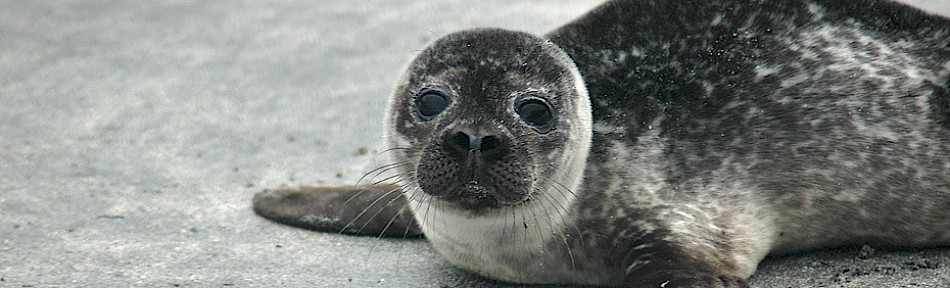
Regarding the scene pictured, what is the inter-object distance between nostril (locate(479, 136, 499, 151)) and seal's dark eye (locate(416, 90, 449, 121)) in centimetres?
→ 25

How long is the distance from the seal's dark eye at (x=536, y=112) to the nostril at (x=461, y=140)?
0.94ft

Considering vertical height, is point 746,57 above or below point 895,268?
above

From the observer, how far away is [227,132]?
19.4ft

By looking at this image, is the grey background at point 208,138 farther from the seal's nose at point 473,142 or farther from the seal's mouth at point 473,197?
the seal's nose at point 473,142

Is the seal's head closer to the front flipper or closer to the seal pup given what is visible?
the seal pup

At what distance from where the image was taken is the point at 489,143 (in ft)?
11.7

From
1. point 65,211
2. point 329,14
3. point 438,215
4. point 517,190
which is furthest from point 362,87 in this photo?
point 517,190

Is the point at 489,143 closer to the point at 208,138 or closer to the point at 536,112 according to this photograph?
the point at 536,112

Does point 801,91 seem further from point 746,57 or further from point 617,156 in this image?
point 617,156

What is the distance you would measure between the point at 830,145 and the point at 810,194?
0.19m

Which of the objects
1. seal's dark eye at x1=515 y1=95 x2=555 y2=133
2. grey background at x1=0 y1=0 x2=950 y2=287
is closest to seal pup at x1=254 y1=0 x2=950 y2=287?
seal's dark eye at x1=515 y1=95 x2=555 y2=133

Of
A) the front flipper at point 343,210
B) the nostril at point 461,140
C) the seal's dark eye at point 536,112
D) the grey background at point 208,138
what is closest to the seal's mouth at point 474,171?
the nostril at point 461,140

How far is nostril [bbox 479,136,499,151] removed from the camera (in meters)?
3.56

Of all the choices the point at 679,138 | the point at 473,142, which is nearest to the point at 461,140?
the point at 473,142
